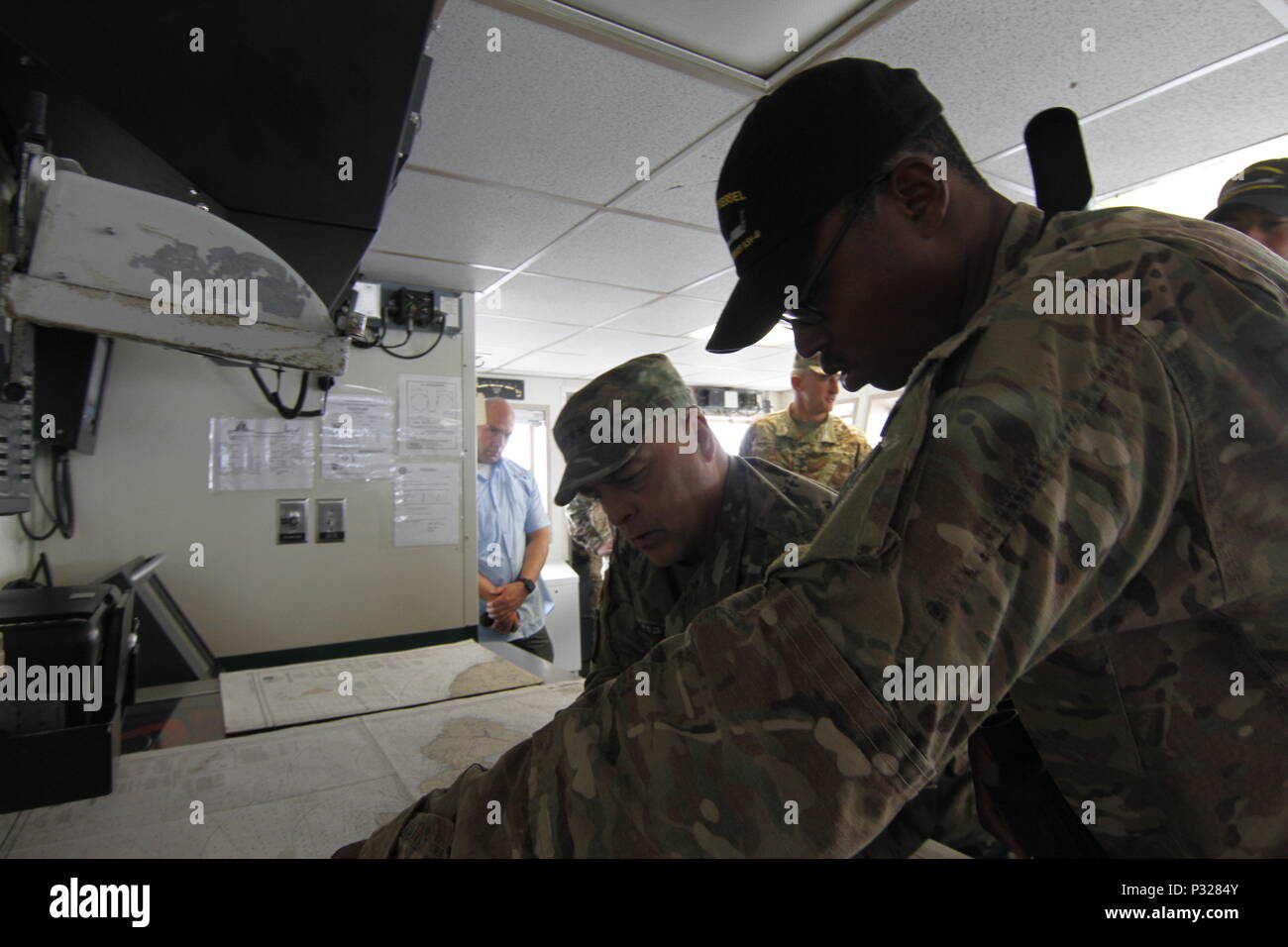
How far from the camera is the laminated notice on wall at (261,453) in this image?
2.25m

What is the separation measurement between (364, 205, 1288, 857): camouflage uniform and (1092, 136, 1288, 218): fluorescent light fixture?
1832 mm

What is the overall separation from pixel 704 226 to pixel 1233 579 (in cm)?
210

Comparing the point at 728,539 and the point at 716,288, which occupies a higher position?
the point at 716,288

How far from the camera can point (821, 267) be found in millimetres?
571

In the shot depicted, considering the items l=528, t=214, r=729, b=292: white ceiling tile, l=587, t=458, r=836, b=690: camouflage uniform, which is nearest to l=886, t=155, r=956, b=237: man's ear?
l=587, t=458, r=836, b=690: camouflage uniform

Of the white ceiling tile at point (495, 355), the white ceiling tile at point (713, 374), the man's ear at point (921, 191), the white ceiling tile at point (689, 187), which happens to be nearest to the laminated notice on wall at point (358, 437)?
the white ceiling tile at point (689, 187)

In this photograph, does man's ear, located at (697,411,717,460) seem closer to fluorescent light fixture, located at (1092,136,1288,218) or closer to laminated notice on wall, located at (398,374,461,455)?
fluorescent light fixture, located at (1092,136,1288,218)

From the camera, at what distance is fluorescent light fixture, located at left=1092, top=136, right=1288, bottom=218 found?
72.9 inches

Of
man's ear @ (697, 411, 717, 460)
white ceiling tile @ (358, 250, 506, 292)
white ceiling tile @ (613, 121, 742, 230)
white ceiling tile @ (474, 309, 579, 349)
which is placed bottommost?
man's ear @ (697, 411, 717, 460)

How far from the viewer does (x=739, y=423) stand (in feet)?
23.3

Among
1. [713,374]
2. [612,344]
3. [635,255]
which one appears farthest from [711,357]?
[635,255]

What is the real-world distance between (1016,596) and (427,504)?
8.22ft

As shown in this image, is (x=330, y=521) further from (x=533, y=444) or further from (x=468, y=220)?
(x=533, y=444)
